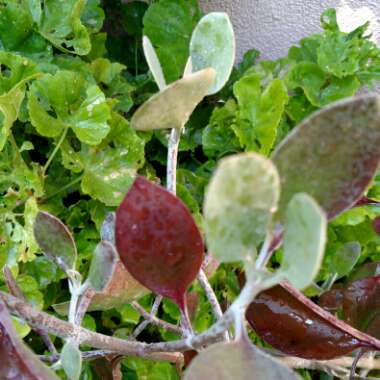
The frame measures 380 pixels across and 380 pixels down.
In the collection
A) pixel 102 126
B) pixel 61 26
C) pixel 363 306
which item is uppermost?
pixel 61 26

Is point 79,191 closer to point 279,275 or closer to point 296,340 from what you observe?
point 296,340

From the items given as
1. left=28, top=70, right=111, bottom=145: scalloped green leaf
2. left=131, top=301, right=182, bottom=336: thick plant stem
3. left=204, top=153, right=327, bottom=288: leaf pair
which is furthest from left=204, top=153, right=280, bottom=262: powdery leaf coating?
left=28, top=70, right=111, bottom=145: scalloped green leaf

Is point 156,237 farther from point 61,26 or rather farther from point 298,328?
point 61,26

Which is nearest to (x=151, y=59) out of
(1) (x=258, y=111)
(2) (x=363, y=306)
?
(2) (x=363, y=306)

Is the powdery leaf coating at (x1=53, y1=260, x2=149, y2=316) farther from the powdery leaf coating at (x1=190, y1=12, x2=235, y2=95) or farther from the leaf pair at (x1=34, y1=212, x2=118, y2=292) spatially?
the powdery leaf coating at (x1=190, y1=12, x2=235, y2=95)

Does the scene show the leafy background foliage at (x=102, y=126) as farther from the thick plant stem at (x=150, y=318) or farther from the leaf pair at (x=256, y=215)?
the leaf pair at (x=256, y=215)

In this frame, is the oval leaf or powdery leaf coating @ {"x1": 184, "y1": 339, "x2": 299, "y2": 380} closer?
powdery leaf coating @ {"x1": 184, "y1": 339, "x2": 299, "y2": 380}

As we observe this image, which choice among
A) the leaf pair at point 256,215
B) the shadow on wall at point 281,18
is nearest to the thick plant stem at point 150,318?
the leaf pair at point 256,215
